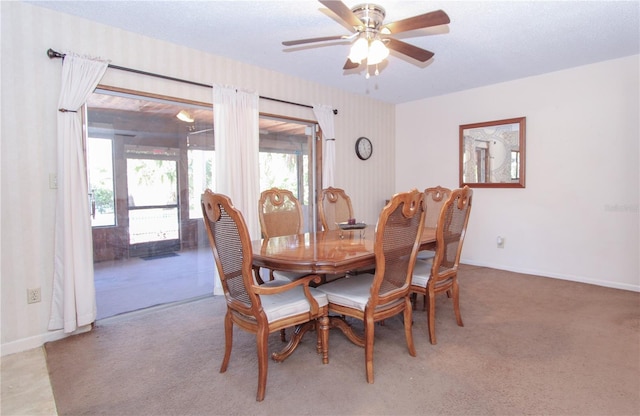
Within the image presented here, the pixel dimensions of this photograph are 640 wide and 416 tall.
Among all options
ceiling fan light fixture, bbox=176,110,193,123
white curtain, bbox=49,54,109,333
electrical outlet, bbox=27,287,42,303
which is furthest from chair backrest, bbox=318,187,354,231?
electrical outlet, bbox=27,287,42,303

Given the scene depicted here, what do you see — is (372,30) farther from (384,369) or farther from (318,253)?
(384,369)

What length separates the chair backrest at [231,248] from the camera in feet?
5.84

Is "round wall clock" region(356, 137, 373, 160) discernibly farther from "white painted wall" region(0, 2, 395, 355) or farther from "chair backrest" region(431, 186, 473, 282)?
"white painted wall" region(0, 2, 395, 355)

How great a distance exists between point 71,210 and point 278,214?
5.27 feet

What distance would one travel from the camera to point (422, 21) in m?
2.11

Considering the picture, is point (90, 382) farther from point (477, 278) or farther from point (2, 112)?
point (477, 278)

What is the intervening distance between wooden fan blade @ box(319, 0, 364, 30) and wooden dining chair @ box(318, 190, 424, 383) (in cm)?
109

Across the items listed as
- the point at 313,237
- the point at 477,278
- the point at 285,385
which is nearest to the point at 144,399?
the point at 285,385

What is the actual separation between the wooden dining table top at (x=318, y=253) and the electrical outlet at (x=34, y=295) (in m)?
1.69

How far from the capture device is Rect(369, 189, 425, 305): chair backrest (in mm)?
1947

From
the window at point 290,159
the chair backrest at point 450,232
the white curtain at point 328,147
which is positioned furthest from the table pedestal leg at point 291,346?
the white curtain at point 328,147

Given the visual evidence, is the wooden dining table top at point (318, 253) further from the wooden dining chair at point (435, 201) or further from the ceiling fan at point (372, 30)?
the ceiling fan at point (372, 30)

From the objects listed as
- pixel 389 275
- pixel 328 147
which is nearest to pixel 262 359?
pixel 389 275

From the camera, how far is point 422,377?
2.11 m
